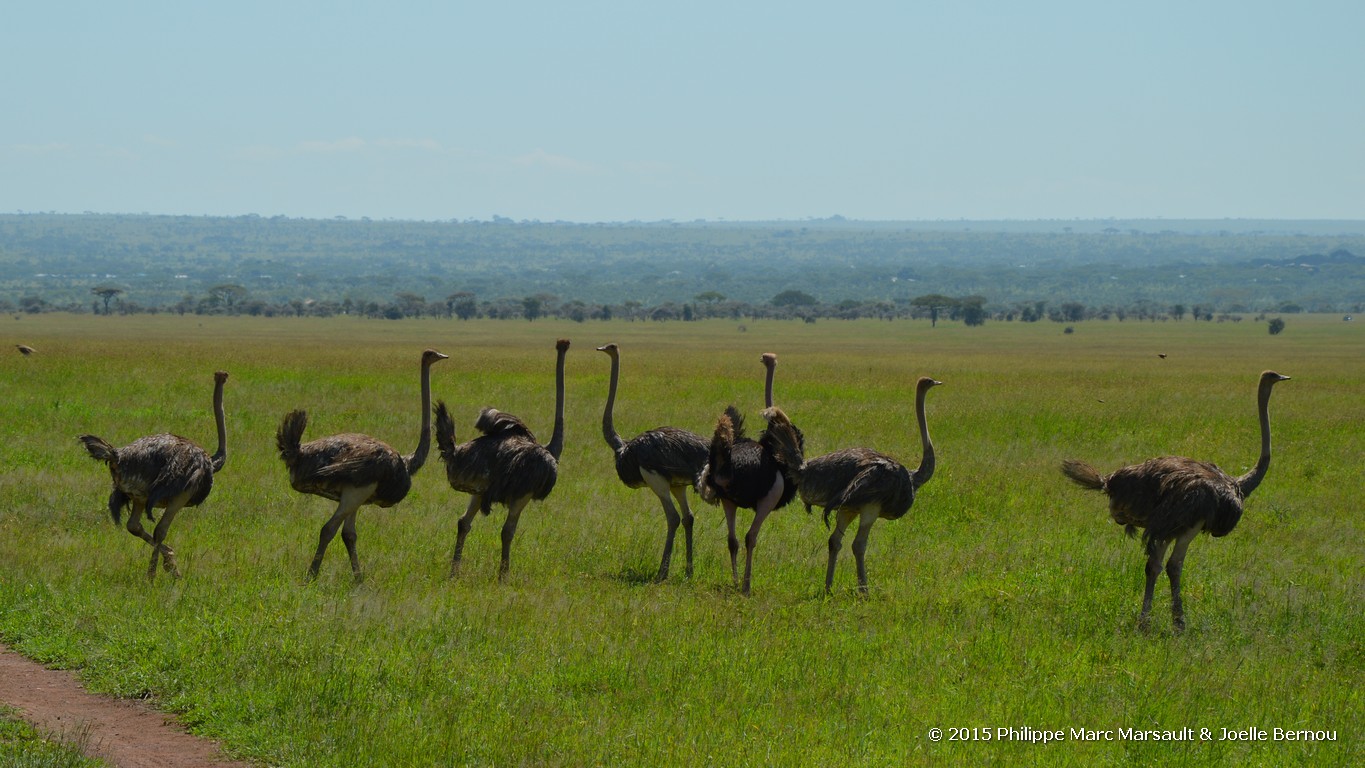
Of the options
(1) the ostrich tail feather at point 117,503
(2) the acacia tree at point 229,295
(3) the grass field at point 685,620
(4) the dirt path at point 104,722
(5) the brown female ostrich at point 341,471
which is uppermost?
(5) the brown female ostrich at point 341,471

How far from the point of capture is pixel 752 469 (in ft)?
37.2

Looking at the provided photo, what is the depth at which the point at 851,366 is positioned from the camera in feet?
153

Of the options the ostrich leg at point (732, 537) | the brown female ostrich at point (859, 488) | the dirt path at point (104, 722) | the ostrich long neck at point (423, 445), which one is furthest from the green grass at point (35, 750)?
the brown female ostrich at point (859, 488)

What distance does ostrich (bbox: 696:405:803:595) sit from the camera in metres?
11.2

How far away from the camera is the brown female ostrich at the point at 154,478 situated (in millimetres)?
10352

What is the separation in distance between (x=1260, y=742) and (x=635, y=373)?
3201 centimetres

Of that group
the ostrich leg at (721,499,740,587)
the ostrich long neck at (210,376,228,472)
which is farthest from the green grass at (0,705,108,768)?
the ostrich leg at (721,499,740,587)

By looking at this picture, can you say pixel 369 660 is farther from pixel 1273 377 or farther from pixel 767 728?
pixel 1273 377

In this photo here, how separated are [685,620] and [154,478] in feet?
13.6

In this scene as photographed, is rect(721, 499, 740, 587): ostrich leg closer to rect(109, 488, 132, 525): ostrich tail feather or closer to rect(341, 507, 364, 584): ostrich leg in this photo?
rect(341, 507, 364, 584): ostrich leg

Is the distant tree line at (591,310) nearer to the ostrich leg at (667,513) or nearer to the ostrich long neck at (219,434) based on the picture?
the ostrich leg at (667,513)

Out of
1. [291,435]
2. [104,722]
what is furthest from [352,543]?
[104,722]

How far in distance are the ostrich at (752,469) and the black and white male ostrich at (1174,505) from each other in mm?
2557

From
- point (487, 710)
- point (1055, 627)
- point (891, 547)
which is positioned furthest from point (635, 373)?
point (487, 710)
